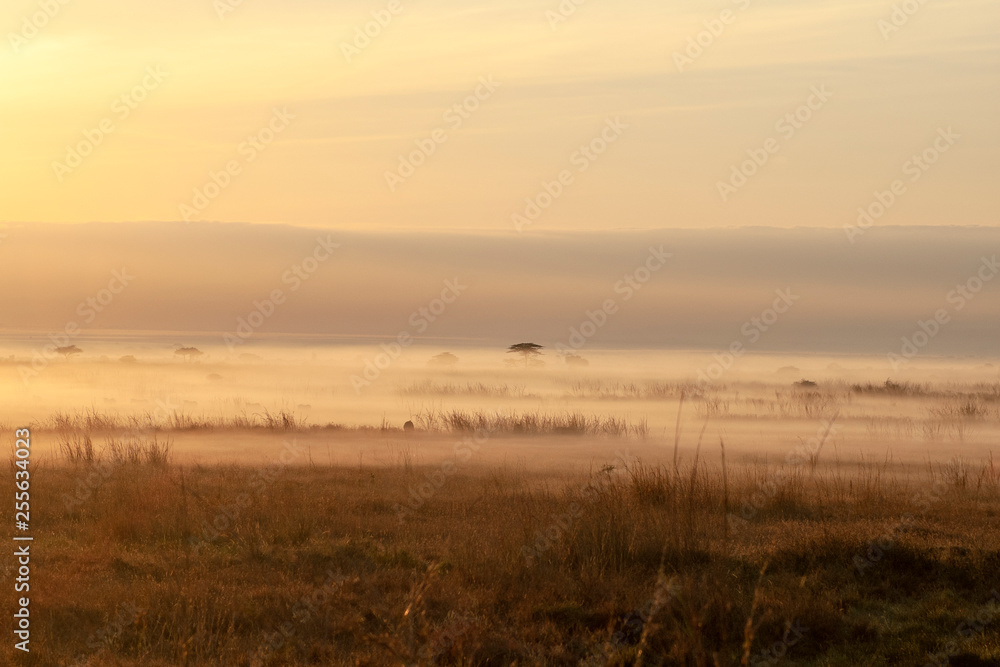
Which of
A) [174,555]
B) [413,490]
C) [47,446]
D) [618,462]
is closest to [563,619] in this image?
[174,555]

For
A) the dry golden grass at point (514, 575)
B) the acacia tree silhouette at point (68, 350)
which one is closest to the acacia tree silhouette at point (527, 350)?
the acacia tree silhouette at point (68, 350)

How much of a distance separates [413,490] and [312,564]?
4.97 meters

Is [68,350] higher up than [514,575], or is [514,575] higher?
[68,350]

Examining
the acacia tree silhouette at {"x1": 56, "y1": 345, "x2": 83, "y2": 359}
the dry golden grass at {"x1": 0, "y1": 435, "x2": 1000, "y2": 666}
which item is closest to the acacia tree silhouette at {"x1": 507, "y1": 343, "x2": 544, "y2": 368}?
the acacia tree silhouette at {"x1": 56, "y1": 345, "x2": 83, "y2": 359}

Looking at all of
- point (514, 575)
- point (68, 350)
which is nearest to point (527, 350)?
point (68, 350)

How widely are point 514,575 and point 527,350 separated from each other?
2103 inches

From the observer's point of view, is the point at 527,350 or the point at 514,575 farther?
the point at 527,350

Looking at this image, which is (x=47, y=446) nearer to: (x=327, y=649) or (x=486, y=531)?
(x=486, y=531)

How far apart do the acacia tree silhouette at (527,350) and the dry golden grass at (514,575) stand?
46.2 metres

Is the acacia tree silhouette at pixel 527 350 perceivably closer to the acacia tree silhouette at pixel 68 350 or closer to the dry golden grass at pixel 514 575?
the acacia tree silhouette at pixel 68 350

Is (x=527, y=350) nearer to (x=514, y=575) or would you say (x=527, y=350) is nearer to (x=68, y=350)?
(x=68, y=350)

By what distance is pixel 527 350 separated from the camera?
62.8 metres

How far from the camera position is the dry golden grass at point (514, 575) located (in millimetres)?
7668

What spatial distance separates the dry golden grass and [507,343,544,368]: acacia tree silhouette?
1817 inches
